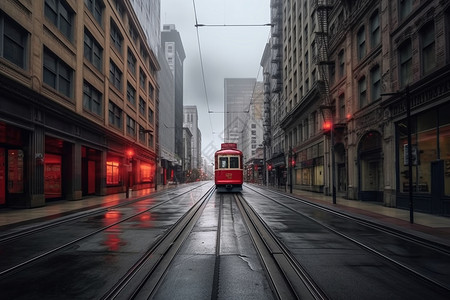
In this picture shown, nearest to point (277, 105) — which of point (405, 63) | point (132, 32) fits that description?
point (132, 32)

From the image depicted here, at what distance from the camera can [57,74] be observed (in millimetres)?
20969

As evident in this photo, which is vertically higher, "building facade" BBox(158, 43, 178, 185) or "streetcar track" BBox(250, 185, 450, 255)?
"building facade" BBox(158, 43, 178, 185)

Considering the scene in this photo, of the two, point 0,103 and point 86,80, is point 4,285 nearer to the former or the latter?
point 0,103

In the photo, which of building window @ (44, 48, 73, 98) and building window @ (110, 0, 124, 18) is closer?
building window @ (44, 48, 73, 98)

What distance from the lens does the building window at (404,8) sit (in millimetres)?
17131

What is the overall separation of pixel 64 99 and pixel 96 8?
11348 mm

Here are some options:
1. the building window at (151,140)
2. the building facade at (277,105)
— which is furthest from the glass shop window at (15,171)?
the building facade at (277,105)

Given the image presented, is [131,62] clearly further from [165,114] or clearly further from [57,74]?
[165,114]

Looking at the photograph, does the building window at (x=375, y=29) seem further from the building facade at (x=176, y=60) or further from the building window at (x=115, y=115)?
the building facade at (x=176, y=60)

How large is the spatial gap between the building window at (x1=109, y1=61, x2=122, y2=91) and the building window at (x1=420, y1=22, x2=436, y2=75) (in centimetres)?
2582

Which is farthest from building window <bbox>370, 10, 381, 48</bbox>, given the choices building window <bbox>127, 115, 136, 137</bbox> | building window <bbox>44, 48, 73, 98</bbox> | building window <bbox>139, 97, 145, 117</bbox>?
building window <bbox>139, 97, 145, 117</bbox>

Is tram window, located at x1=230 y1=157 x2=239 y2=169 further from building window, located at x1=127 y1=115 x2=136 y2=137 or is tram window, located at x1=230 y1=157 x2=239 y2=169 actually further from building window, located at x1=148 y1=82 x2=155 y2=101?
building window, located at x1=148 y1=82 x2=155 y2=101

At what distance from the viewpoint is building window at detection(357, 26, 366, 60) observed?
2287cm

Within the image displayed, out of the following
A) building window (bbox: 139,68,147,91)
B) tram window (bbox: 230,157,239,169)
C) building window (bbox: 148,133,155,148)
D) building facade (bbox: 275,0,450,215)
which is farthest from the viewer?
building window (bbox: 148,133,155,148)
